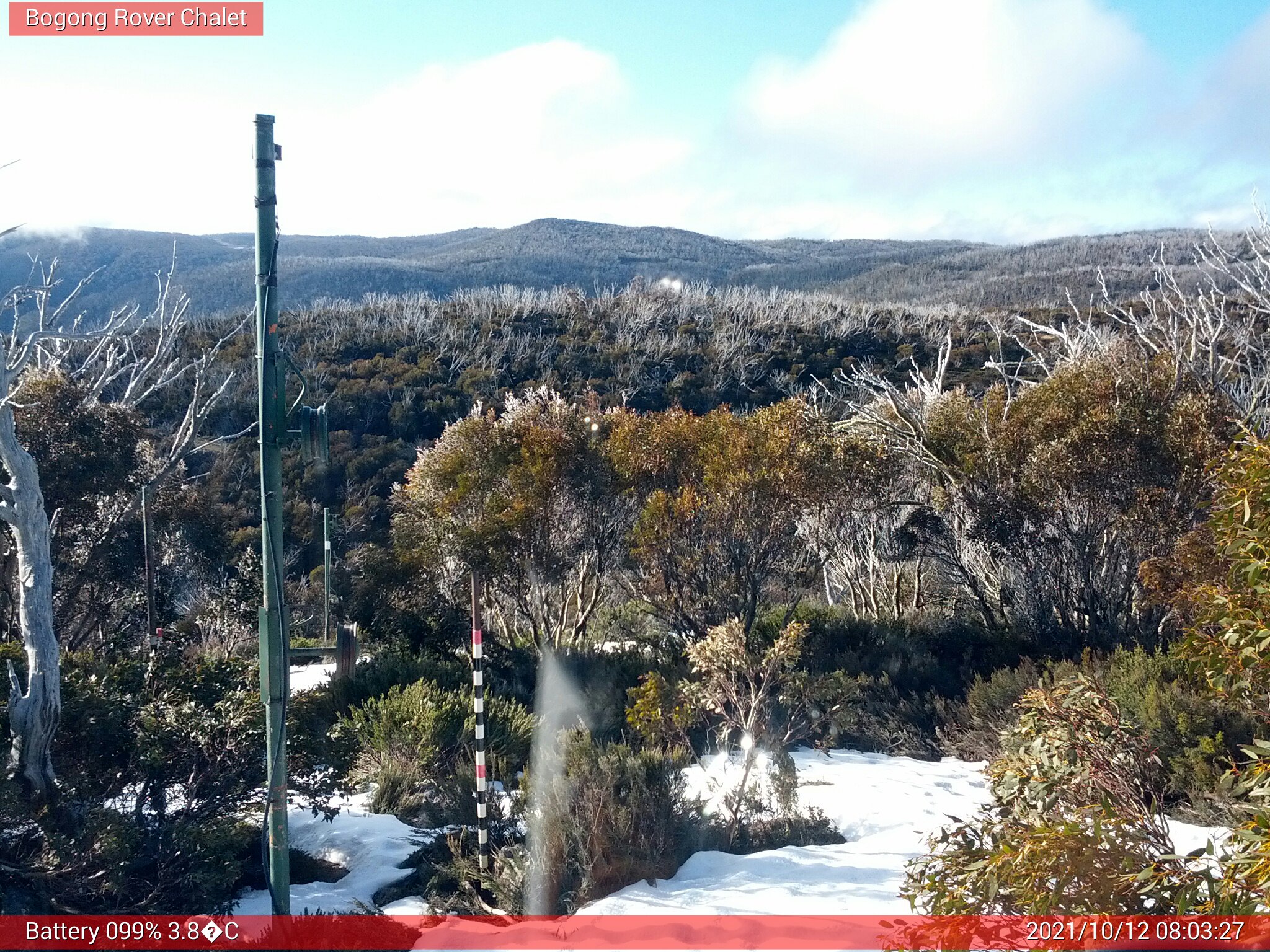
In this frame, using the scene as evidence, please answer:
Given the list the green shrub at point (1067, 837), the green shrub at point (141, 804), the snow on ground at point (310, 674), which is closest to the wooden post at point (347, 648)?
the green shrub at point (141, 804)

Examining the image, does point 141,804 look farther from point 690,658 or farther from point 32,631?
point 690,658

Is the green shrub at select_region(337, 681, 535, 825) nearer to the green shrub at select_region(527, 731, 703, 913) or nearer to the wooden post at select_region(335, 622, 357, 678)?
the green shrub at select_region(527, 731, 703, 913)

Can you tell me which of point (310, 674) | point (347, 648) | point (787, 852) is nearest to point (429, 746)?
point (347, 648)

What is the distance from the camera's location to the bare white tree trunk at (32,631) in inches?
193

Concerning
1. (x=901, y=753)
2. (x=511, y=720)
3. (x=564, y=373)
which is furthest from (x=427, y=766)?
(x=564, y=373)

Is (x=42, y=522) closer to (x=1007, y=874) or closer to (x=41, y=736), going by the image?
(x=41, y=736)

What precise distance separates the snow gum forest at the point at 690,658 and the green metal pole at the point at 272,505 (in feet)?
3.49

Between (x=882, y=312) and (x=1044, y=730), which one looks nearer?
→ (x=1044, y=730)

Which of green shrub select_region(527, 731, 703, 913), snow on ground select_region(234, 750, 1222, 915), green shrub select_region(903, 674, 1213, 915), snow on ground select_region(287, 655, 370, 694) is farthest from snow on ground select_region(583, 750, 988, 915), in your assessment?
snow on ground select_region(287, 655, 370, 694)

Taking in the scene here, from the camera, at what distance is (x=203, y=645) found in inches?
422

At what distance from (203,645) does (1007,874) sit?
972 cm

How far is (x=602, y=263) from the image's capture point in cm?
6269

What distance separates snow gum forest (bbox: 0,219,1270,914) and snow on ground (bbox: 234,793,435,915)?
3 centimetres

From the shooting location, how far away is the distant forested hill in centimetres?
4862
